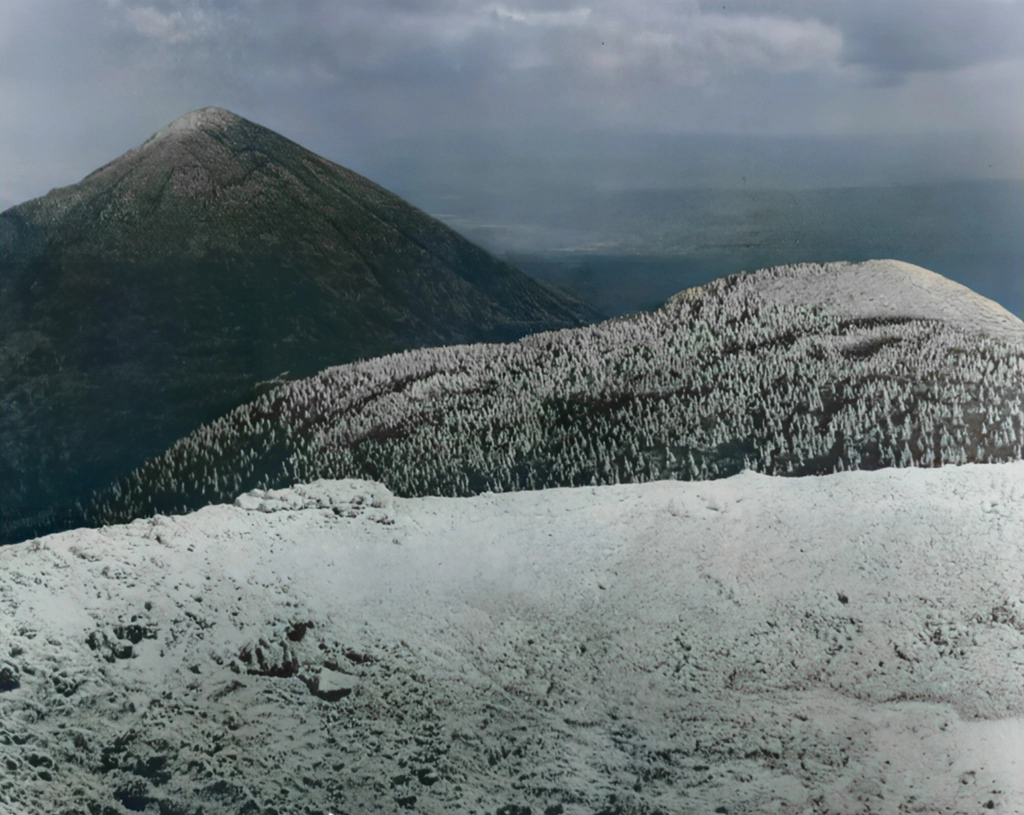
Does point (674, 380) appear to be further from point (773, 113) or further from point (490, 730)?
point (490, 730)

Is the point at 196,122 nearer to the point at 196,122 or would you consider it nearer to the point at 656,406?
the point at 196,122

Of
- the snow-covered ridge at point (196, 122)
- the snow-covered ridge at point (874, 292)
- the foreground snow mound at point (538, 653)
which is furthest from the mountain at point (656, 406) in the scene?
the snow-covered ridge at point (196, 122)

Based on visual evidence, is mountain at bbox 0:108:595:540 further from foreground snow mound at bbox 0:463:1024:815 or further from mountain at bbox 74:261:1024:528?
foreground snow mound at bbox 0:463:1024:815

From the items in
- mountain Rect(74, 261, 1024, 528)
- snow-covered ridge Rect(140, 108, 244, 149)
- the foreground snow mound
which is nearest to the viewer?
the foreground snow mound

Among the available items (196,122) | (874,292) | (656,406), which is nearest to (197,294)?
(196,122)

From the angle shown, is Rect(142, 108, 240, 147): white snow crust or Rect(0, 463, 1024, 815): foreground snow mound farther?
Rect(142, 108, 240, 147): white snow crust

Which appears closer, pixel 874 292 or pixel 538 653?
pixel 538 653

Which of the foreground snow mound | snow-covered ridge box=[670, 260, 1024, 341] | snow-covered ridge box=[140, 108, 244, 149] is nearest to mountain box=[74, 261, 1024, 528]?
snow-covered ridge box=[670, 260, 1024, 341]
